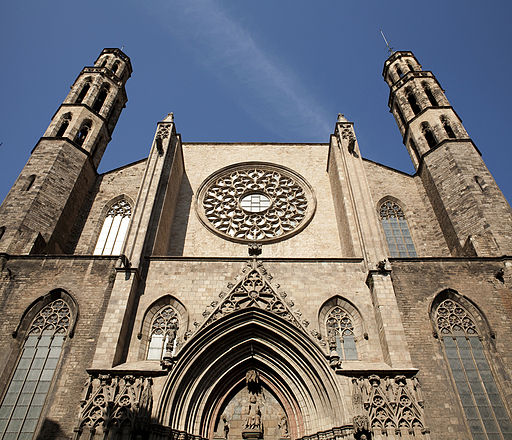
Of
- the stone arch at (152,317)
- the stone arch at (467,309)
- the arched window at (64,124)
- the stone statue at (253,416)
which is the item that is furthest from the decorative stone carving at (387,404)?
the arched window at (64,124)

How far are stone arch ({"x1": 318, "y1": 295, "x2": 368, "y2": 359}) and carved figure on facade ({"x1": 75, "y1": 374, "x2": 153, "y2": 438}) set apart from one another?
13.9 feet

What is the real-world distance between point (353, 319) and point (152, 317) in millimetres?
4970

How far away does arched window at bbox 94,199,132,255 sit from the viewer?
14164mm

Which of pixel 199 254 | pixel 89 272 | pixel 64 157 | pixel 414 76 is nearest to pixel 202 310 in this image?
pixel 89 272

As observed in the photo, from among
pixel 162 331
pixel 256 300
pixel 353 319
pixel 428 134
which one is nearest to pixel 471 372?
pixel 353 319

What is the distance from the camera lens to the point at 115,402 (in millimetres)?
8086

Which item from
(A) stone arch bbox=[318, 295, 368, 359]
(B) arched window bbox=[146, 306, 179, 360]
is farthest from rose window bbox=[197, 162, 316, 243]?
(B) arched window bbox=[146, 306, 179, 360]

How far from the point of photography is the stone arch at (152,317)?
31.4ft

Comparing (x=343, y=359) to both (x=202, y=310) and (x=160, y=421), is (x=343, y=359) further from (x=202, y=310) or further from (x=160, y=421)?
(x=160, y=421)

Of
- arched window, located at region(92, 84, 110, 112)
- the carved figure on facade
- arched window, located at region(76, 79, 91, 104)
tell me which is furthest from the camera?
arched window, located at region(92, 84, 110, 112)

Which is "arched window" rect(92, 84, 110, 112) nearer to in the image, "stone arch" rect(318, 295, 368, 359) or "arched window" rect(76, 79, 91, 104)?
"arched window" rect(76, 79, 91, 104)

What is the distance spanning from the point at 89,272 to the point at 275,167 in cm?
913

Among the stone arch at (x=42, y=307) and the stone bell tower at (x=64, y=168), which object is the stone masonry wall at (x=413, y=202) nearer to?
the stone arch at (x=42, y=307)

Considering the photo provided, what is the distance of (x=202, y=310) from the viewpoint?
1005cm
